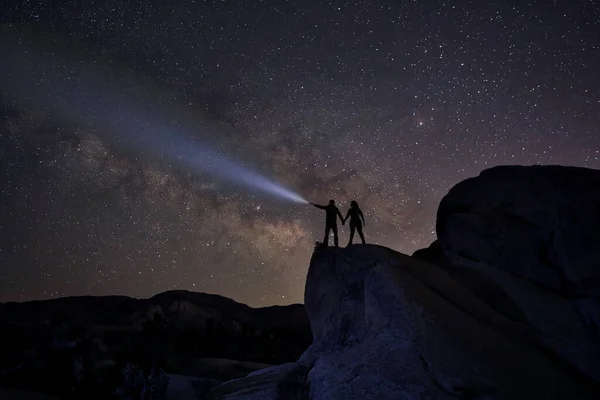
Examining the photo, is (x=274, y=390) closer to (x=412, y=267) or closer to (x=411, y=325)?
(x=411, y=325)

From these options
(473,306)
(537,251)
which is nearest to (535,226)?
(537,251)

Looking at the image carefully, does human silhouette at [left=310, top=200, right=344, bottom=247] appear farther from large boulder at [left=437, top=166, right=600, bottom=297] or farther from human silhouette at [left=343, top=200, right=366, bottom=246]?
large boulder at [left=437, top=166, right=600, bottom=297]

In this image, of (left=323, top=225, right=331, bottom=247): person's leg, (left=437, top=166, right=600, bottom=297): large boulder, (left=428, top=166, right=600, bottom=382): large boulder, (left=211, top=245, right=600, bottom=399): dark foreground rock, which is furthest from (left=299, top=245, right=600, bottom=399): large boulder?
(left=323, top=225, right=331, bottom=247): person's leg

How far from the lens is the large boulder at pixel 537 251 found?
39.3 feet

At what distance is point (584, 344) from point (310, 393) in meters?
7.84

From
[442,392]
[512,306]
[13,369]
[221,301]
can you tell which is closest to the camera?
[442,392]

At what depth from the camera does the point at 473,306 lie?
12016 mm

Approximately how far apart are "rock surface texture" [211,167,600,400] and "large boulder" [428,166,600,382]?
0.03 meters

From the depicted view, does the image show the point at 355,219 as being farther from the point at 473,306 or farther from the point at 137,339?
the point at 137,339

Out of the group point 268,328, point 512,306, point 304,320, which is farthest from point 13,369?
point 304,320

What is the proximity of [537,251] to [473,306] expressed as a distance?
3865 millimetres

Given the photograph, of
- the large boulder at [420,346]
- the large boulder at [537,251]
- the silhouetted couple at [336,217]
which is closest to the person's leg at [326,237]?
the silhouetted couple at [336,217]

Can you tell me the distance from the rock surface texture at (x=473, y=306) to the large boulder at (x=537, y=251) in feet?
0.11

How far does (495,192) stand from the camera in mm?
15898
